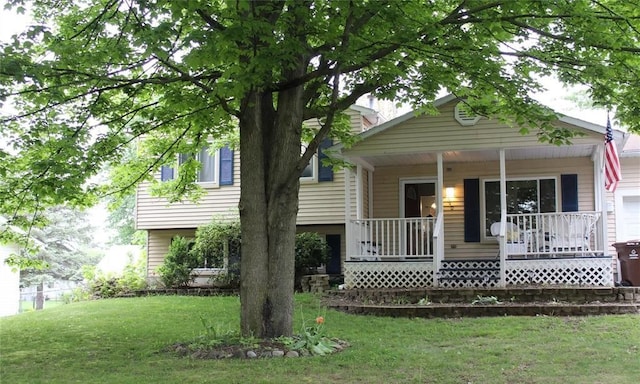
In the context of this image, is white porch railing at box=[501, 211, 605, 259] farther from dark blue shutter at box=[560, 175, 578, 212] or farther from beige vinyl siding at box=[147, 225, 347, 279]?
beige vinyl siding at box=[147, 225, 347, 279]

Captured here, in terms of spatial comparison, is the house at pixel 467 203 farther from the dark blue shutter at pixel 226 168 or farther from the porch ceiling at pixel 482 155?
the dark blue shutter at pixel 226 168

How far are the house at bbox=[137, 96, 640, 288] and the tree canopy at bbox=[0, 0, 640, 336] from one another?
3.47 meters

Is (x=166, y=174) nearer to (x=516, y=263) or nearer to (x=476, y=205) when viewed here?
(x=476, y=205)

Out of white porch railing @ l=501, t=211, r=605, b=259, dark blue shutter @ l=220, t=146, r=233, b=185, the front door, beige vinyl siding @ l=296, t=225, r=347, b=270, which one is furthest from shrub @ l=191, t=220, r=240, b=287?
white porch railing @ l=501, t=211, r=605, b=259

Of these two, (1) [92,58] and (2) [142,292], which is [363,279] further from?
(1) [92,58]

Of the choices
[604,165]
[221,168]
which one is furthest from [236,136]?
[604,165]

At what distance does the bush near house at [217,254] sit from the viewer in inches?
581

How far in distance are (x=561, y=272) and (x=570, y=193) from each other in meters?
2.58

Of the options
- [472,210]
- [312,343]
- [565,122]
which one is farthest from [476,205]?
[312,343]

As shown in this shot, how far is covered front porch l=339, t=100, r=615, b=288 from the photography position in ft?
39.5

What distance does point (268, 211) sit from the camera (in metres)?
7.94

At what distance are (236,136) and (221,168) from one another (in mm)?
3610

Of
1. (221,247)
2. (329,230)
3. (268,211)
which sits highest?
(268,211)

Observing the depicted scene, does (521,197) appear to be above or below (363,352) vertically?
above
